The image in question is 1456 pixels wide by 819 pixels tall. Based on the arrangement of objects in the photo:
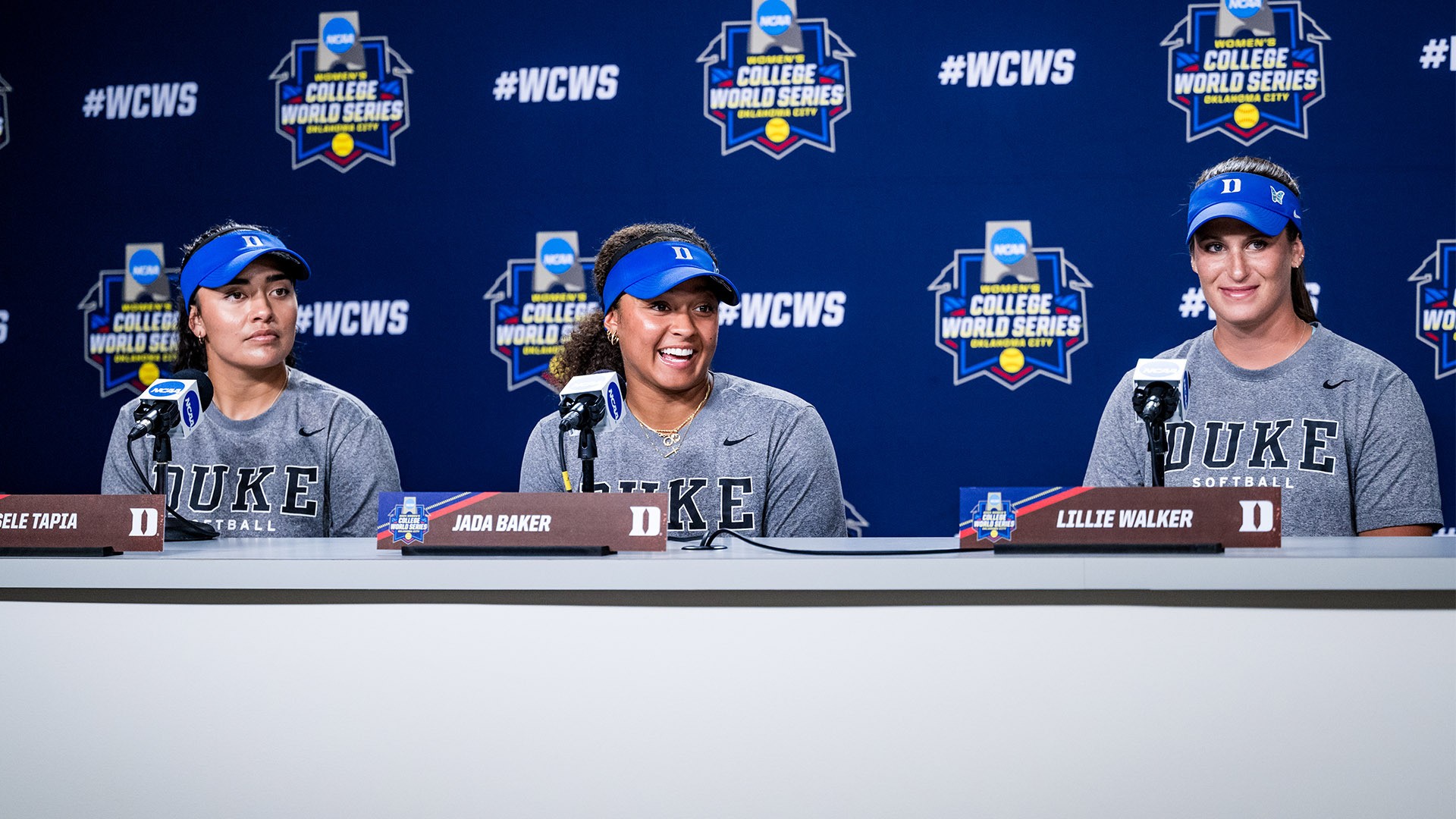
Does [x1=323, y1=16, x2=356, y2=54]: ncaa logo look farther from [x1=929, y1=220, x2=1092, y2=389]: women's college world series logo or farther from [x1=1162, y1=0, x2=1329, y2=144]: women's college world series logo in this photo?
[x1=1162, y1=0, x2=1329, y2=144]: women's college world series logo

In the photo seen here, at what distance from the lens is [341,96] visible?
11.0 ft

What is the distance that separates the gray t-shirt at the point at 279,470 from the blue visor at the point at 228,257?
291mm

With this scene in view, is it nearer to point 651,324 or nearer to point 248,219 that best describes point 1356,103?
point 651,324

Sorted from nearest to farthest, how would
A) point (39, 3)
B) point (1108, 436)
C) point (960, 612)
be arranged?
point (960, 612)
point (1108, 436)
point (39, 3)

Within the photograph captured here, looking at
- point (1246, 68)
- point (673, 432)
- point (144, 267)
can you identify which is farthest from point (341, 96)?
point (1246, 68)

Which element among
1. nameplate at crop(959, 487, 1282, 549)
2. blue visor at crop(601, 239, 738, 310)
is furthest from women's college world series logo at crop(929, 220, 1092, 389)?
nameplate at crop(959, 487, 1282, 549)

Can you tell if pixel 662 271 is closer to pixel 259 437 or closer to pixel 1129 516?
pixel 259 437

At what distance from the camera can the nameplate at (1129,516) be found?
126 centimetres

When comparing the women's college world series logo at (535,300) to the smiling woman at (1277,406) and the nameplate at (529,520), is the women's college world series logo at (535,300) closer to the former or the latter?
the smiling woman at (1277,406)

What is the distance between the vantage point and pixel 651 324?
2314 mm

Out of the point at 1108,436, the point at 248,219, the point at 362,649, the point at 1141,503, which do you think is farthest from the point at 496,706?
the point at 248,219

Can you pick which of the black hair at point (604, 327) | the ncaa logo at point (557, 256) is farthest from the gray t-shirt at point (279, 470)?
the ncaa logo at point (557, 256)

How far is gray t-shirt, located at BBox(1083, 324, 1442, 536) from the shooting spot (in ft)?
6.86

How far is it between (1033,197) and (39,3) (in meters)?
3.15
